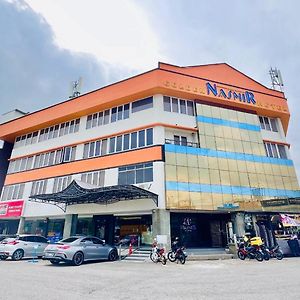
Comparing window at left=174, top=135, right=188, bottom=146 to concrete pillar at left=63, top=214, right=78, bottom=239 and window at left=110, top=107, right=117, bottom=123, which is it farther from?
concrete pillar at left=63, top=214, right=78, bottom=239

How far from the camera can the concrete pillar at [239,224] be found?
65.0ft

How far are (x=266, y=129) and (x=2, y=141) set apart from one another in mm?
34573

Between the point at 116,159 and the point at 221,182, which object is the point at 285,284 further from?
the point at 116,159

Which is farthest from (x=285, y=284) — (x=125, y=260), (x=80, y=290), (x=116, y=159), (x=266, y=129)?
(x=266, y=129)

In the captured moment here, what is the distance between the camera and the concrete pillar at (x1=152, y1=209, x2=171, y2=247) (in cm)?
1809

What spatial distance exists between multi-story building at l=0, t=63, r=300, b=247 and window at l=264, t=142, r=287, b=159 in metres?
0.13

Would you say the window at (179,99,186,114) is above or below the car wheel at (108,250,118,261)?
above

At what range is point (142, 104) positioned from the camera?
77.7 ft

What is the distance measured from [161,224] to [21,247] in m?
9.73

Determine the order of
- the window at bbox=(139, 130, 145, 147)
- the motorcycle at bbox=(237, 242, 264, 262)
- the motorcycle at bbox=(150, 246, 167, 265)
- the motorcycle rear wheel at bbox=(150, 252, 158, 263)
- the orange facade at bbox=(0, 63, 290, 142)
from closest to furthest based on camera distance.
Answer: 1. the motorcycle at bbox=(150, 246, 167, 265)
2. the motorcycle rear wheel at bbox=(150, 252, 158, 263)
3. the motorcycle at bbox=(237, 242, 264, 262)
4. the window at bbox=(139, 130, 145, 147)
5. the orange facade at bbox=(0, 63, 290, 142)

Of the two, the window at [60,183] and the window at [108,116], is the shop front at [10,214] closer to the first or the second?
the window at [60,183]

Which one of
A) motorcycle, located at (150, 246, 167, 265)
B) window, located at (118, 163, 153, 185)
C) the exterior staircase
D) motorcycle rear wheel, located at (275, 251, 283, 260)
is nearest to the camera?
motorcycle, located at (150, 246, 167, 265)

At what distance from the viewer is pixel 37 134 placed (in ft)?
99.9

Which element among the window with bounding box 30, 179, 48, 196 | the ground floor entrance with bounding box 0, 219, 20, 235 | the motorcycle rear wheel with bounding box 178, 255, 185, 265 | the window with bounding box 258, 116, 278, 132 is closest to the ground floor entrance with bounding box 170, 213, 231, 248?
the motorcycle rear wheel with bounding box 178, 255, 185, 265
